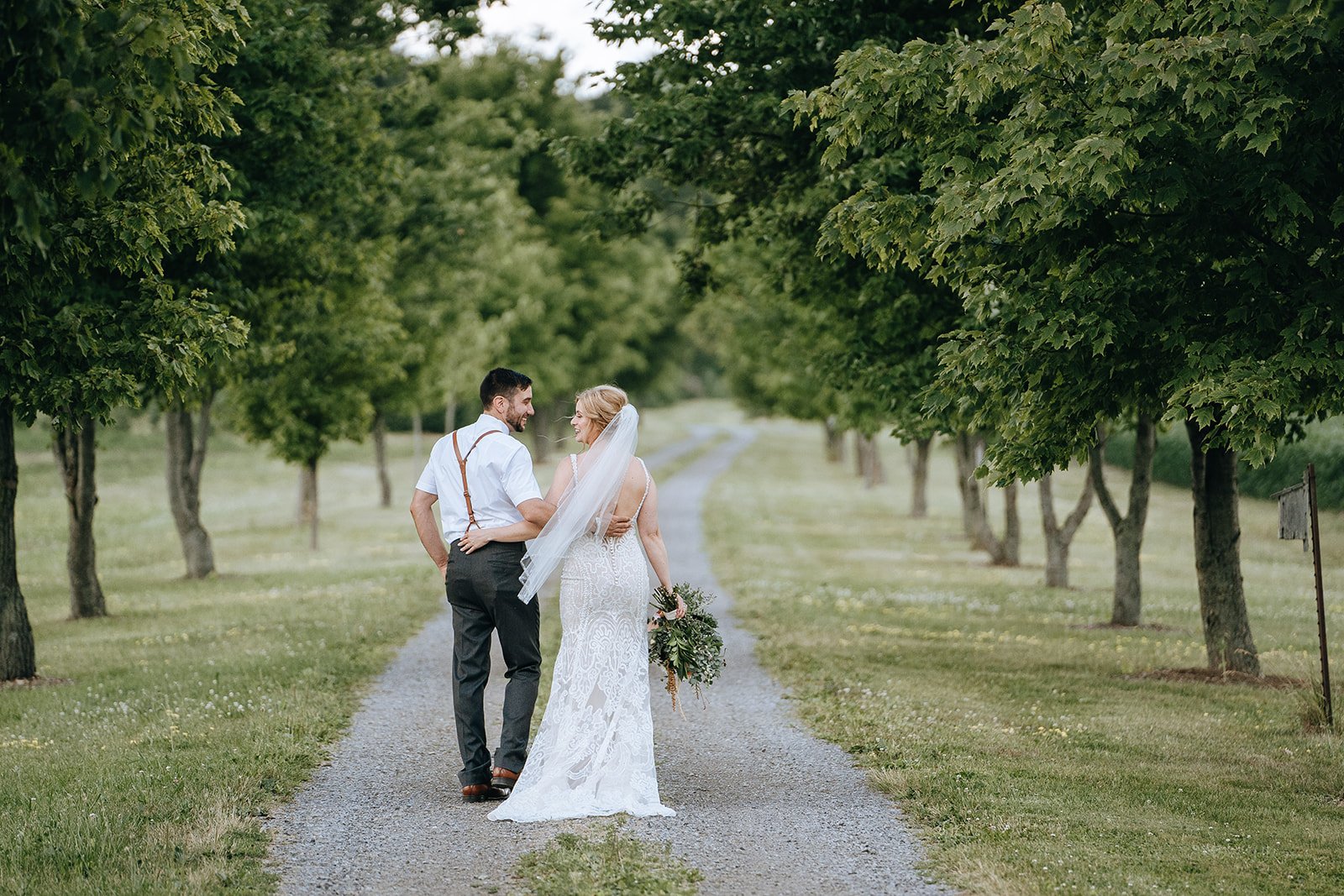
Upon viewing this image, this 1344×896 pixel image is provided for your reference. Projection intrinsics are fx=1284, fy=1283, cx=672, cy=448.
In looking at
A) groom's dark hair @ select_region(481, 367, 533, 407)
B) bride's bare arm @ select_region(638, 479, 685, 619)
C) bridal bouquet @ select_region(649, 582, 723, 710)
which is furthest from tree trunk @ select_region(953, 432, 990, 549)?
groom's dark hair @ select_region(481, 367, 533, 407)

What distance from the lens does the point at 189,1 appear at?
26.9 feet

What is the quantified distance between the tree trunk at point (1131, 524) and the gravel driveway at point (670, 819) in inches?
326

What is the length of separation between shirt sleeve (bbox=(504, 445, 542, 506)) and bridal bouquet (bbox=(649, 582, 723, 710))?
3.69ft

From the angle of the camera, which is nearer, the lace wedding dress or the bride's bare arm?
the lace wedding dress

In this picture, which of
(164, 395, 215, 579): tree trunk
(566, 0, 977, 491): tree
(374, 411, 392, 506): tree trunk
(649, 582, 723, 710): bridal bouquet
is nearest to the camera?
(649, 582, 723, 710): bridal bouquet

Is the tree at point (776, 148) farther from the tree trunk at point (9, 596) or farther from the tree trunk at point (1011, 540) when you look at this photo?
the tree trunk at point (1011, 540)

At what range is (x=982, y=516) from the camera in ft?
94.7

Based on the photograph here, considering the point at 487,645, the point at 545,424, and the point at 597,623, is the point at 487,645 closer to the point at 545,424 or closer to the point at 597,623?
the point at 597,623

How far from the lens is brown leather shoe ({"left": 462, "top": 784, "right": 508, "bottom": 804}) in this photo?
24.8 feet

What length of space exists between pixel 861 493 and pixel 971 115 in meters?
41.3

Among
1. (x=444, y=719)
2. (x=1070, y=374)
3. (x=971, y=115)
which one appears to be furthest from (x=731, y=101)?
(x=444, y=719)

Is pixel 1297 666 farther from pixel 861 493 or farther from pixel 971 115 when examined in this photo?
pixel 861 493

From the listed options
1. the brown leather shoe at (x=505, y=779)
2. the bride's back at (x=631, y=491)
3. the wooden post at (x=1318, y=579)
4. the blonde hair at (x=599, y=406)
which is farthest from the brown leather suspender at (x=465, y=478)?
the wooden post at (x=1318, y=579)

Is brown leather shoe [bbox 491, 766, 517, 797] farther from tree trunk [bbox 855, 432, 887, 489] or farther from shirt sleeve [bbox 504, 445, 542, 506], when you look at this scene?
tree trunk [bbox 855, 432, 887, 489]
